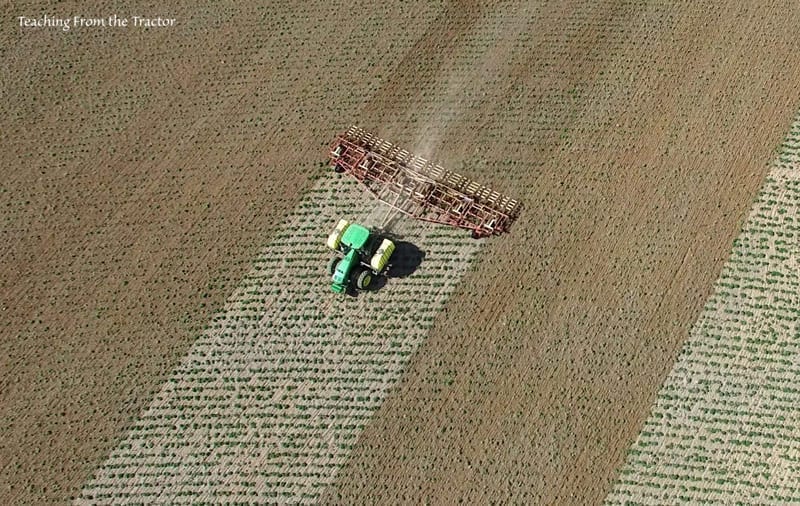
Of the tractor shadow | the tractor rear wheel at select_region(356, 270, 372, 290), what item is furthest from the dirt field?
the tractor rear wheel at select_region(356, 270, 372, 290)

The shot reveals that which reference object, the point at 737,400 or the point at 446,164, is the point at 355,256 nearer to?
the point at 446,164

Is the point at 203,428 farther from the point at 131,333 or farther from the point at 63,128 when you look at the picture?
the point at 63,128

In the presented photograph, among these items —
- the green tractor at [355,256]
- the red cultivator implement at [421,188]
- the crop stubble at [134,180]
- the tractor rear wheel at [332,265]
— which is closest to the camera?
the crop stubble at [134,180]

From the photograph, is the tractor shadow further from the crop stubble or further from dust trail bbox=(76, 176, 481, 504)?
the crop stubble

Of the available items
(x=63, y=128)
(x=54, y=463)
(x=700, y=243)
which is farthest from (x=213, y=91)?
(x=700, y=243)

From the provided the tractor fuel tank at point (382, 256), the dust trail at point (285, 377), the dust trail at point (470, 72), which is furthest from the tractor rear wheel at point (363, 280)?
the dust trail at point (470, 72)

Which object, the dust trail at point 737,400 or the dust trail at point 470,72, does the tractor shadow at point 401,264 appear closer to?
the dust trail at point 470,72
